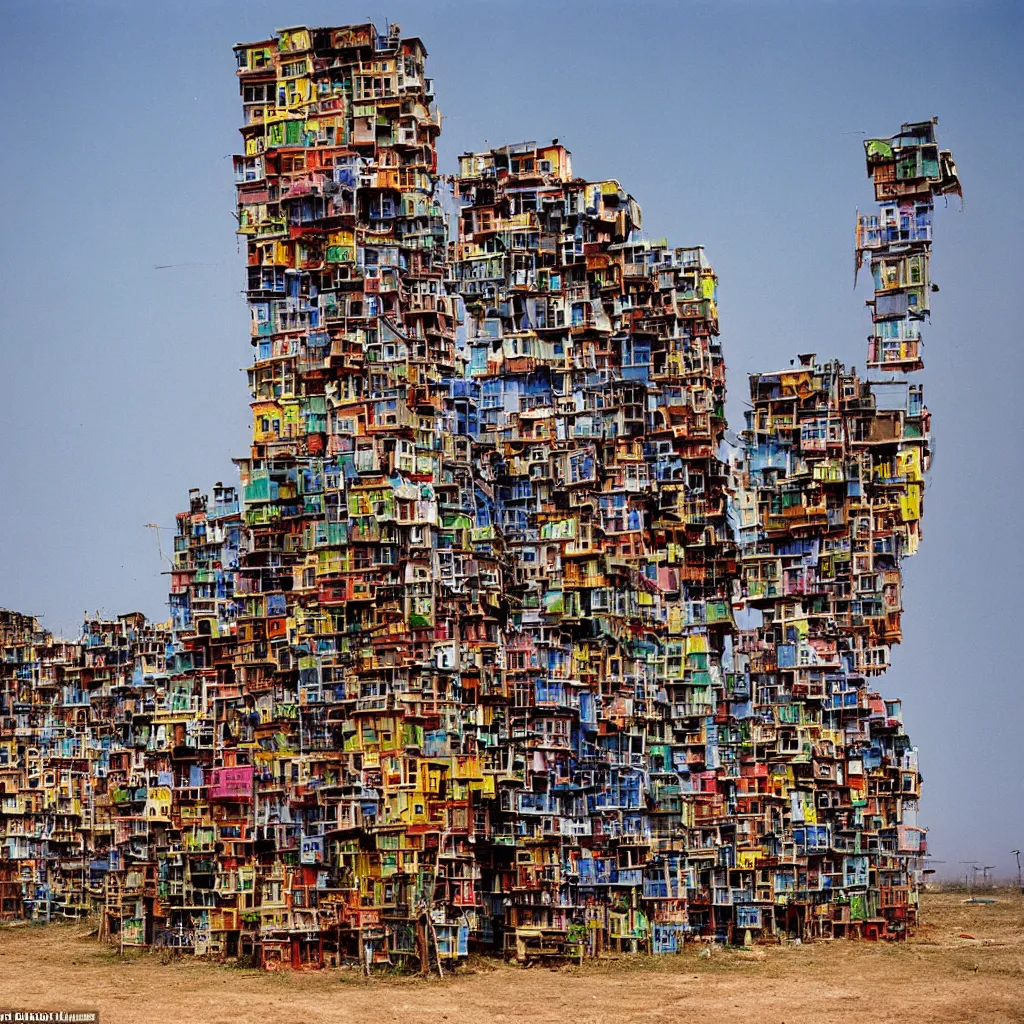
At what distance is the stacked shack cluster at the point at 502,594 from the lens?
62469 millimetres

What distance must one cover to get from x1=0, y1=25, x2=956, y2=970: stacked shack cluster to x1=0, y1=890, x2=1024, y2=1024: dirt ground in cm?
178

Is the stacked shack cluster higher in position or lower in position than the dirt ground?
higher

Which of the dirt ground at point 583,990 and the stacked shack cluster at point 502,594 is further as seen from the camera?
the stacked shack cluster at point 502,594

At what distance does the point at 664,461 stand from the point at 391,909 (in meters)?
20.4

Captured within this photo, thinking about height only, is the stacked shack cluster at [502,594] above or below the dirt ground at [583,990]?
above

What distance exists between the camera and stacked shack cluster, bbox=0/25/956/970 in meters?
62.5

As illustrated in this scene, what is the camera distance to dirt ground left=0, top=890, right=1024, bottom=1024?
56.7m

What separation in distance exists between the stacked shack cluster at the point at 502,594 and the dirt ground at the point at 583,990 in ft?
5.84

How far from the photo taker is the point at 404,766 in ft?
199

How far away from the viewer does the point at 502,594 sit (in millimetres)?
68250

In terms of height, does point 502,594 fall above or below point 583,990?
above

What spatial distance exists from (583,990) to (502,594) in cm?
1364

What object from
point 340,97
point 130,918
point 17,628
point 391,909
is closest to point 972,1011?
point 391,909

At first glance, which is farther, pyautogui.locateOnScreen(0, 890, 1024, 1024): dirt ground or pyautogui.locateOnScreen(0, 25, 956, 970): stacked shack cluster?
pyautogui.locateOnScreen(0, 25, 956, 970): stacked shack cluster
